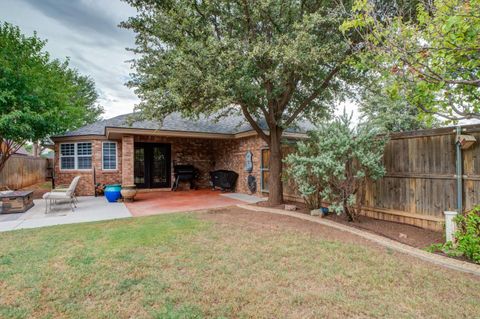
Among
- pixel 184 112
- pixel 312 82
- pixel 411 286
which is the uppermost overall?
pixel 312 82

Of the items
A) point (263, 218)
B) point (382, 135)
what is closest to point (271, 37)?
point (382, 135)

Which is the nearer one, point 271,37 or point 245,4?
point 245,4

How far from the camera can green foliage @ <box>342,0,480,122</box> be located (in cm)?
370

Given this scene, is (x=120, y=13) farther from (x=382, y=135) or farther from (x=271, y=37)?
(x=382, y=135)

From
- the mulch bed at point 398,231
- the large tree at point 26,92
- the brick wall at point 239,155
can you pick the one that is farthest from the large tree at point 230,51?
the large tree at point 26,92

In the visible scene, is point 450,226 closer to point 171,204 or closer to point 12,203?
point 171,204

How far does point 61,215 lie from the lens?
23.5 ft

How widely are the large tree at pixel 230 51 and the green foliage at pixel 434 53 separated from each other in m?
1.39

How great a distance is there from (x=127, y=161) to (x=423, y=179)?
998 centimetres

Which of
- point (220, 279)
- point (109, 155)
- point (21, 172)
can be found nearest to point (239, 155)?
point (109, 155)

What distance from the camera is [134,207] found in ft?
27.5

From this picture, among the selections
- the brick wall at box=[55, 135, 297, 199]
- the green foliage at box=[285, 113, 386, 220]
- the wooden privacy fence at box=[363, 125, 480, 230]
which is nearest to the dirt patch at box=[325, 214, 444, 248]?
the wooden privacy fence at box=[363, 125, 480, 230]

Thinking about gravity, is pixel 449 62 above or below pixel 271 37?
below

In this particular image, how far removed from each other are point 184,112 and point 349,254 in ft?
16.9
